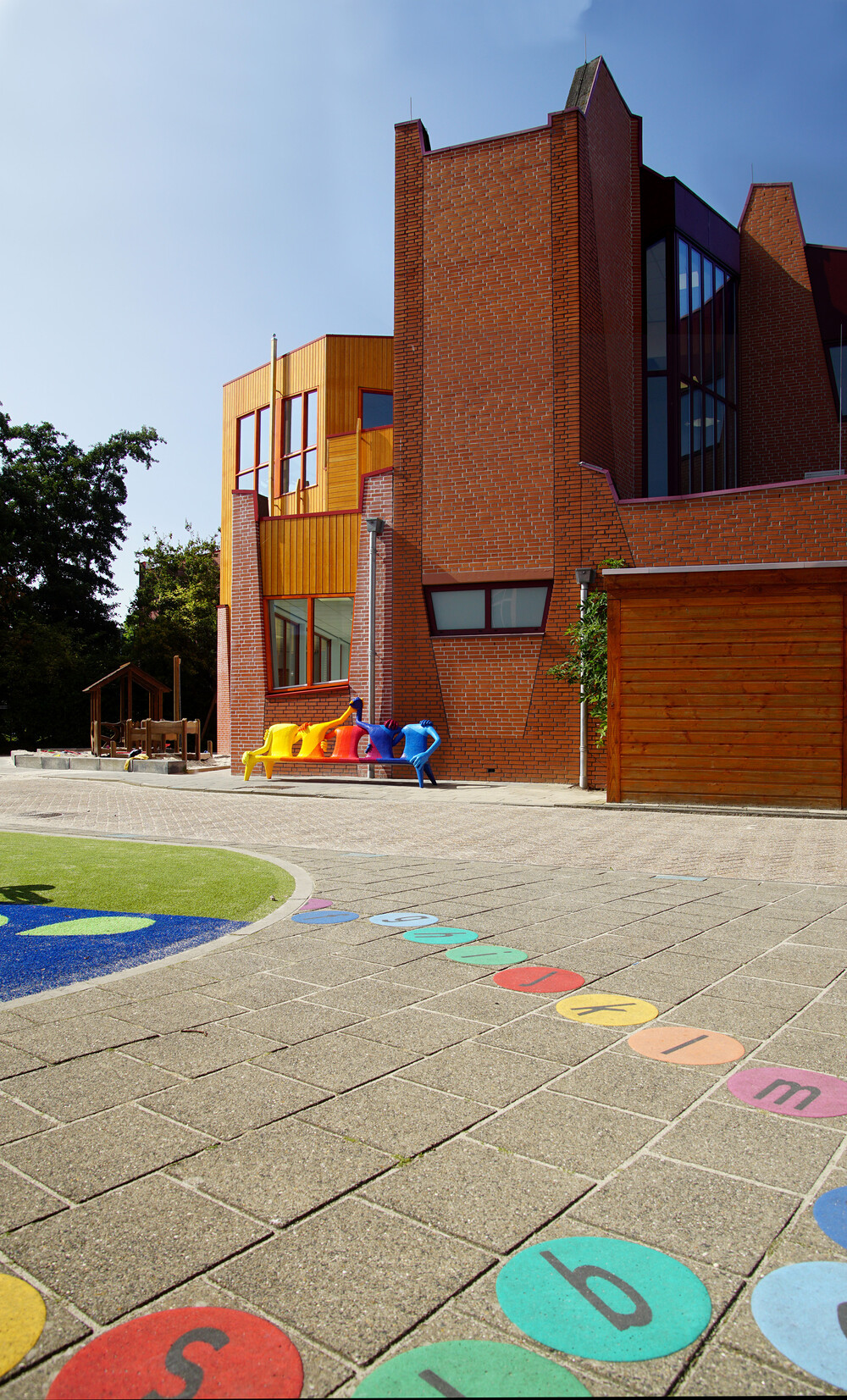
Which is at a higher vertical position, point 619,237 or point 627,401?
point 619,237

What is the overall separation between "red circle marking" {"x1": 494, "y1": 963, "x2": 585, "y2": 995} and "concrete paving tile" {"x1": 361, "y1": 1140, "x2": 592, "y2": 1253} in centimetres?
158

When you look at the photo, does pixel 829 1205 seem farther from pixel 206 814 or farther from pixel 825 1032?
pixel 206 814

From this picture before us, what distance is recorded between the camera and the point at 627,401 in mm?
19625

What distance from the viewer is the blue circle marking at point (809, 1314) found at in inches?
67.7

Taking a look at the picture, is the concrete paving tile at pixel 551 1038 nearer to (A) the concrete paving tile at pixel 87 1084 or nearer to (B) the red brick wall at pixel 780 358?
(A) the concrete paving tile at pixel 87 1084

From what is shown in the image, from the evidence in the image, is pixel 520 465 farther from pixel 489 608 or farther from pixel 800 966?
pixel 800 966

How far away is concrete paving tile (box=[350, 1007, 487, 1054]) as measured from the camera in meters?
3.39

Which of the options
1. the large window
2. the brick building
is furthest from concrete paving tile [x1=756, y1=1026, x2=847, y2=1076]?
the large window

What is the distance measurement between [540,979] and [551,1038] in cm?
81

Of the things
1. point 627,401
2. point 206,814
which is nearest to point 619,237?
point 627,401

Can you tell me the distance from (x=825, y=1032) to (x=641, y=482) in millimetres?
18152

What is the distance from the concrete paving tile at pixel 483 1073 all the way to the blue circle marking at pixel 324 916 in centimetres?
225

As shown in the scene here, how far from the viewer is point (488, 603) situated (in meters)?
17.3

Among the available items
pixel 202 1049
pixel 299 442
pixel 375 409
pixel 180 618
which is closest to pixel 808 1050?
pixel 202 1049
